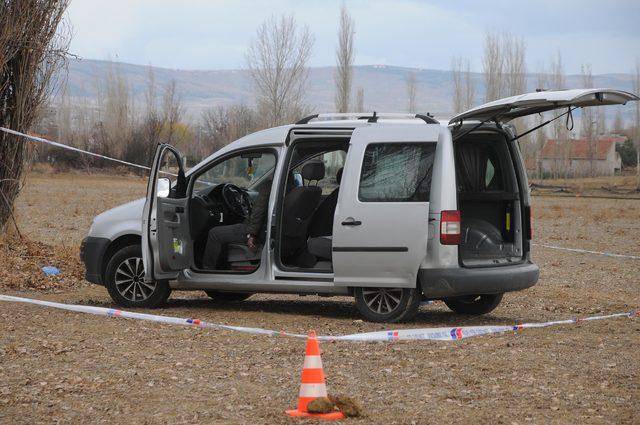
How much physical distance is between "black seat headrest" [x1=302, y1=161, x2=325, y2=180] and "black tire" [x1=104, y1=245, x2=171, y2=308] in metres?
2.10

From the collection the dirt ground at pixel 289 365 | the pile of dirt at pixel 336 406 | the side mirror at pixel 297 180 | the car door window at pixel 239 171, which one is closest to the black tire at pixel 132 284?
the dirt ground at pixel 289 365

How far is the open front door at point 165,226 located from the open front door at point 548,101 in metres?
3.05

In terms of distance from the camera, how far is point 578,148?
333 feet

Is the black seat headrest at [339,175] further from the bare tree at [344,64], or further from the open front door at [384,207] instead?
the bare tree at [344,64]

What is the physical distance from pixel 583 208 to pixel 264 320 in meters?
31.6

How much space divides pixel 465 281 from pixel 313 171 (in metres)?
1.92

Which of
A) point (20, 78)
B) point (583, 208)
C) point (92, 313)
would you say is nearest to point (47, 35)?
point (20, 78)

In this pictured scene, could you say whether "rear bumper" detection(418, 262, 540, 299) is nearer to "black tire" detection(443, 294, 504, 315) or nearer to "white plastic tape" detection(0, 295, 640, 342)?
"white plastic tape" detection(0, 295, 640, 342)

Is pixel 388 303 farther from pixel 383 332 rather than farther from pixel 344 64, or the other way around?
pixel 344 64

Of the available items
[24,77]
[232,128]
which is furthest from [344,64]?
[24,77]

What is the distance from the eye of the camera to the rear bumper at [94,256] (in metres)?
12.2

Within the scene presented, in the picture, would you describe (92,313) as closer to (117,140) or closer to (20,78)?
(20,78)

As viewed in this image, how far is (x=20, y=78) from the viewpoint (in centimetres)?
1598

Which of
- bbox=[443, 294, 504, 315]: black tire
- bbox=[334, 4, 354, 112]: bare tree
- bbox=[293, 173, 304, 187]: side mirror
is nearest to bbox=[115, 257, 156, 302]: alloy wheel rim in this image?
bbox=[293, 173, 304, 187]: side mirror
